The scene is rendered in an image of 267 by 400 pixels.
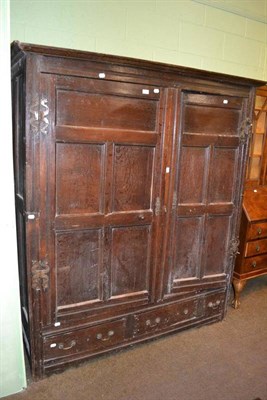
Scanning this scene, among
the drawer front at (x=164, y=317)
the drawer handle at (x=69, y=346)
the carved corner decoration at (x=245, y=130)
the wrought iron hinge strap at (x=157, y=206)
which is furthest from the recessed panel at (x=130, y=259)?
the carved corner decoration at (x=245, y=130)

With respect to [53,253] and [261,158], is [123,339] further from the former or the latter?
[261,158]

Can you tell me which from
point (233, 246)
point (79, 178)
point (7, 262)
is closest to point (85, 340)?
point (7, 262)

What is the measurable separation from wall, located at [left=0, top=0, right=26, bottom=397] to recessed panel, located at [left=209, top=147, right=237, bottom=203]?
1.29 meters

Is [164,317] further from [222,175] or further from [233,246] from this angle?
[222,175]

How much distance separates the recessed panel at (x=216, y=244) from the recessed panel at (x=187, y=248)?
0.08 meters

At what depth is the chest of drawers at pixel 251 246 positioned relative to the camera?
2.51 metres

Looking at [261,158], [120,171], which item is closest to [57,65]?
[120,171]

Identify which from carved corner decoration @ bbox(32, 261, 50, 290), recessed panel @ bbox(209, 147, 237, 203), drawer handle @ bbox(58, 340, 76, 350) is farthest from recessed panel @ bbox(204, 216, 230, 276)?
carved corner decoration @ bbox(32, 261, 50, 290)

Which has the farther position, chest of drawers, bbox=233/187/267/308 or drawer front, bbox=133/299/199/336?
chest of drawers, bbox=233/187/267/308

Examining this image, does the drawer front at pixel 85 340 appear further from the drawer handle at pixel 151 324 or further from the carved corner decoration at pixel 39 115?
the carved corner decoration at pixel 39 115

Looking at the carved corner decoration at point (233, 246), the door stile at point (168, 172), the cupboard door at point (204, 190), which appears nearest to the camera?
the door stile at point (168, 172)

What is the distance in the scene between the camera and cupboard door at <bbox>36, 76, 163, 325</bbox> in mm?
1583

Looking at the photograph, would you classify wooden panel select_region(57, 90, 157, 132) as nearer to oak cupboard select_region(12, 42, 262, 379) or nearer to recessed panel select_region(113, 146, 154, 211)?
oak cupboard select_region(12, 42, 262, 379)

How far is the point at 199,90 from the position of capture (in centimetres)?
191
